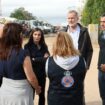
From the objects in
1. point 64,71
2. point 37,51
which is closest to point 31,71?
point 64,71

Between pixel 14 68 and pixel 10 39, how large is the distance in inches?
Answer: 13.6

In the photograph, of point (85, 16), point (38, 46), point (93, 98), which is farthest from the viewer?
point (85, 16)

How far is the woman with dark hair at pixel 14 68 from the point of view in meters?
5.08

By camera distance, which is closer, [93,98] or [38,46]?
[38,46]

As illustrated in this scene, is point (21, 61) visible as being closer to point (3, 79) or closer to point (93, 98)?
point (3, 79)

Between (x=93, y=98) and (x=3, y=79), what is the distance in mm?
4443

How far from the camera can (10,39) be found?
5.08 meters

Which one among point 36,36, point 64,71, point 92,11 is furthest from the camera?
point 92,11

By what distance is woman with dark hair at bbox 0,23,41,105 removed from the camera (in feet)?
16.7

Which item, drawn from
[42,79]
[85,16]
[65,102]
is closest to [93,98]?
[42,79]

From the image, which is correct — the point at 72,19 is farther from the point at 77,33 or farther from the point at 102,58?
the point at 102,58

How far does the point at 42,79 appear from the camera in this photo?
7348 millimetres

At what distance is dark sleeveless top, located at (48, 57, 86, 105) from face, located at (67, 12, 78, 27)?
56.5 inches

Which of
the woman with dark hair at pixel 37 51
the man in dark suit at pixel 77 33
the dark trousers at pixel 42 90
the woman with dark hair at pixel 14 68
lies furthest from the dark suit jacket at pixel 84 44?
the woman with dark hair at pixel 14 68
